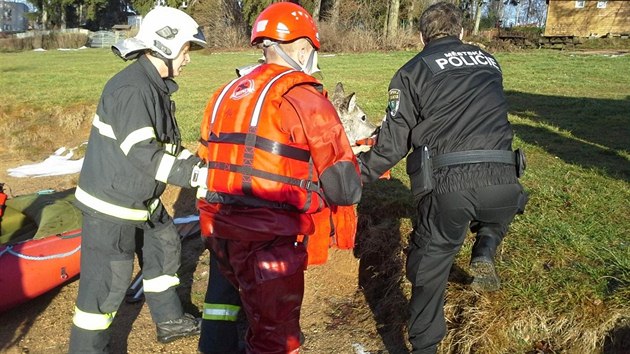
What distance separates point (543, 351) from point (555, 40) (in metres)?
33.8

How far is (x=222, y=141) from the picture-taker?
2775mm

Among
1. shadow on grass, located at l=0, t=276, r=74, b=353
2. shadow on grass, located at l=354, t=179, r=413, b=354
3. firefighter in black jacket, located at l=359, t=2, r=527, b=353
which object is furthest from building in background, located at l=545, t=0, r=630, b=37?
shadow on grass, located at l=0, t=276, r=74, b=353

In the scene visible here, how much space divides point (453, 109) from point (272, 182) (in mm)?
1151

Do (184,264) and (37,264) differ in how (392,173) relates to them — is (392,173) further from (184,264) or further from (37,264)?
(37,264)

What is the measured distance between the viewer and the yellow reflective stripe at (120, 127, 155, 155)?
3.34 metres

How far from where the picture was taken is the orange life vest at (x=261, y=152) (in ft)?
8.73

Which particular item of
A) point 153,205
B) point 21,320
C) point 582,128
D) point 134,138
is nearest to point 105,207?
point 153,205

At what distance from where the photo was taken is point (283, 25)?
9.42 ft

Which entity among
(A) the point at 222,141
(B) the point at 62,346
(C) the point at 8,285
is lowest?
(B) the point at 62,346

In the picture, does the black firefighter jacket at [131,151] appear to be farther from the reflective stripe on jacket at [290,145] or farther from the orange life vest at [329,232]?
→ the orange life vest at [329,232]

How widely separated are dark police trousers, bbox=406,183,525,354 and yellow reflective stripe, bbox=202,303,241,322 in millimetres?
1192

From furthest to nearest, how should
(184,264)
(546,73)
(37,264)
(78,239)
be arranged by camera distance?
(546,73)
(184,264)
(78,239)
(37,264)

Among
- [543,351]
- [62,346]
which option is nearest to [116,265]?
[62,346]

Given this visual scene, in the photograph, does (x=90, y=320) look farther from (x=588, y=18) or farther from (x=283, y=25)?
(x=588, y=18)
